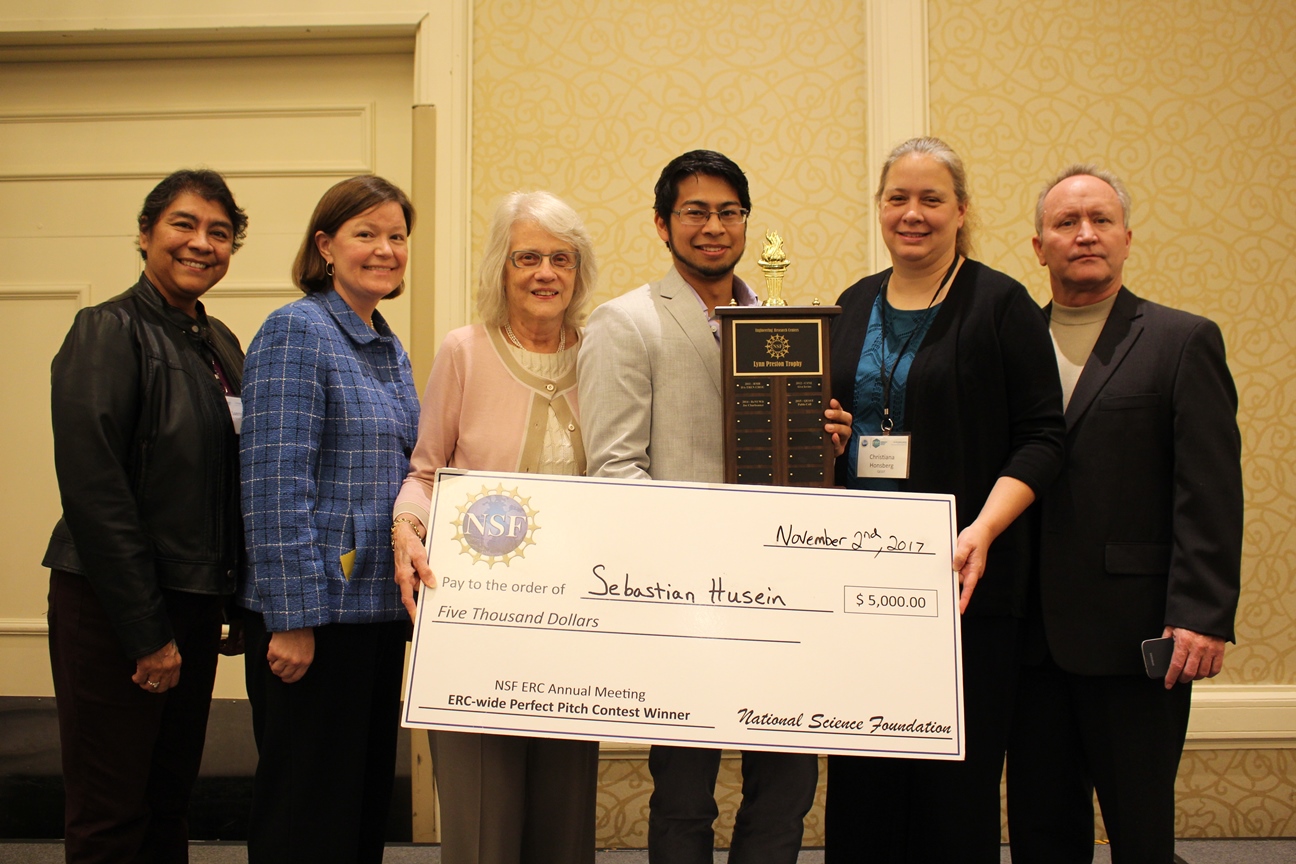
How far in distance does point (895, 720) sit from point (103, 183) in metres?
2.93

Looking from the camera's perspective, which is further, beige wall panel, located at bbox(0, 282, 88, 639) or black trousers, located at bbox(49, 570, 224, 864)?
beige wall panel, located at bbox(0, 282, 88, 639)

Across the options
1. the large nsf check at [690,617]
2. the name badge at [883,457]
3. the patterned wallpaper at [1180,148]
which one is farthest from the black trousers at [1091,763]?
the patterned wallpaper at [1180,148]

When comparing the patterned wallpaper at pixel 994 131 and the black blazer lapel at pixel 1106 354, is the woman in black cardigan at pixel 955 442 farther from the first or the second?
the patterned wallpaper at pixel 994 131

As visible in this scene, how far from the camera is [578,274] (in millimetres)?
1757

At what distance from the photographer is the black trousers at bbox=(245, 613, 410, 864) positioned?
60.0 inches

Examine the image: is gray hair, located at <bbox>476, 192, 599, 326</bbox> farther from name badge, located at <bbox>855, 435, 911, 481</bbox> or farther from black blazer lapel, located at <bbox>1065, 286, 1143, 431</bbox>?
black blazer lapel, located at <bbox>1065, 286, 1143, 431</bbox>

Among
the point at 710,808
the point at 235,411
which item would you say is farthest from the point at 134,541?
the point at 710,808

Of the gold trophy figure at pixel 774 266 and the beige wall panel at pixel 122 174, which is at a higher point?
the beige wall panel at pixel 122 174

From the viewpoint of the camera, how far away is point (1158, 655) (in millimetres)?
1617

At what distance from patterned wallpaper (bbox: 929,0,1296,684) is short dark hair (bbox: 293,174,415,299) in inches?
69.2

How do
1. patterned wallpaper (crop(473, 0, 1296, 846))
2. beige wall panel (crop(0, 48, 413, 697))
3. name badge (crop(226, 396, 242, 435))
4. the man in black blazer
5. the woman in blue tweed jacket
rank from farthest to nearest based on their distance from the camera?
beige wall panel (crop(0, 48, 413, 697))
patterned wallpaper (crop(473, 0, 1296, 846))
name badge (crop(226, 396, 242, 435))
the man in black blazer
the woman in blue tweed jacket

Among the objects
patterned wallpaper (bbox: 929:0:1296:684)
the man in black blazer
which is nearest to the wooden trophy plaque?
the man in black blazer

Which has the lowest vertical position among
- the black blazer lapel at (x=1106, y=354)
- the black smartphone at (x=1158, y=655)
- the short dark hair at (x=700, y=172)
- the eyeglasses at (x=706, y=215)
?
the black smartphone at (x=1158, y=655)

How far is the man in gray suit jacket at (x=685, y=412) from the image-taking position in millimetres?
1535
